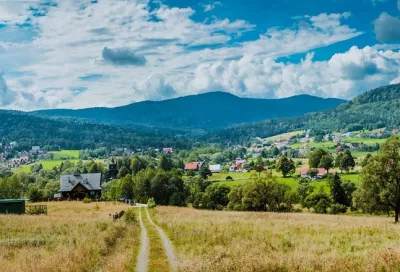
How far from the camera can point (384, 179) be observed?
1727 inches

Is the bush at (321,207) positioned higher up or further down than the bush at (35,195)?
further down

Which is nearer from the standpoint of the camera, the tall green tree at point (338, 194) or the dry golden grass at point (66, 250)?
the dry golden grass at point (66, 250)

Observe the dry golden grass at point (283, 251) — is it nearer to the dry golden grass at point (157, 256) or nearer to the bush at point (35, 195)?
the dry golden grass at point (157, 256)

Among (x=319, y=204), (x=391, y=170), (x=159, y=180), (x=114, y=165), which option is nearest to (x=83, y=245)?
(x=391, y=170)

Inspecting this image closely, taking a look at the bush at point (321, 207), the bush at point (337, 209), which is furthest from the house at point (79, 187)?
the bush at point (337, 209)

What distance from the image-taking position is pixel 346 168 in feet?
506

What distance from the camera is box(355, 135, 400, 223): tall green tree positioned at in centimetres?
4309

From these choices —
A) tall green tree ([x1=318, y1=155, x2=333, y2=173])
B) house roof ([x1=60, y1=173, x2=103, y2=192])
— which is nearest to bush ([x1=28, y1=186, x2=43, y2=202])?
house roof ([x1=60, y1=173, x2=103, y2=192])

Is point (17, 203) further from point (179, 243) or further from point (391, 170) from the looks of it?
point (391, 170)

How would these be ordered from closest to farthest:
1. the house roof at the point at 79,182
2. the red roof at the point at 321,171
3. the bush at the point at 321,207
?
1. the bush at the point at 321,207
2. the house roof at the point at 79,182
3. the red roof at the point at 321,171

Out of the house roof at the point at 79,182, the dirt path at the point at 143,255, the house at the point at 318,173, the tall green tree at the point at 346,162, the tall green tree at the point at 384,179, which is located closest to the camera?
the dirt path at the point at 143,255

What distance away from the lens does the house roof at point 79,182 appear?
102 m

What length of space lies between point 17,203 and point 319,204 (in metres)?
62.1

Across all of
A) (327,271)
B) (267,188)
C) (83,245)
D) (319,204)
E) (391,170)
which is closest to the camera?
(327,271)
